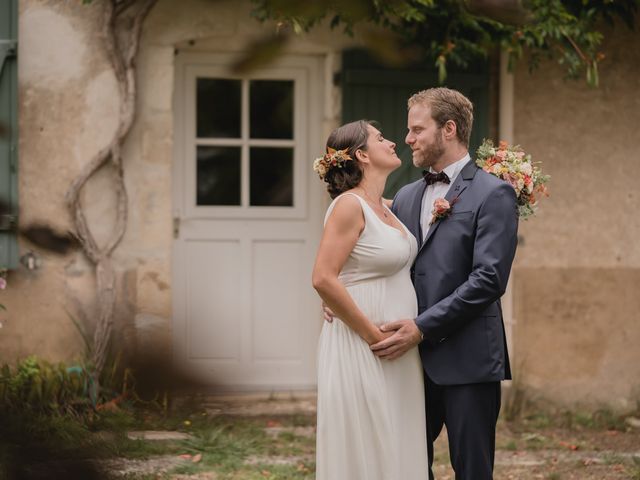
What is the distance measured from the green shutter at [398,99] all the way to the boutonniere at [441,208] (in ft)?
9.26

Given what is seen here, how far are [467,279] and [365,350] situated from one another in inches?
16.5

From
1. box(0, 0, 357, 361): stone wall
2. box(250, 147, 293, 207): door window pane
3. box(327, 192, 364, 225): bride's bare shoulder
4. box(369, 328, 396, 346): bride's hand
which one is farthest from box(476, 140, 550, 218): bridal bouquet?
box(250, 147, 293, 207): door window pane

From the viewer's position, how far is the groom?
2844 millimetres

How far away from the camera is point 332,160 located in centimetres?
301

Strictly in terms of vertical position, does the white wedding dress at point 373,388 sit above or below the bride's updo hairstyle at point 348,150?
below

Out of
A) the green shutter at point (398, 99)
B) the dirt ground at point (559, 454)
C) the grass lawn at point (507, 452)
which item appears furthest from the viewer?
the green shutter at point (398, 99)

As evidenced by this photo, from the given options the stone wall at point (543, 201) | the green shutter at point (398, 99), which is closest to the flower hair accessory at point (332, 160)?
the stone wall at point (543, 201)

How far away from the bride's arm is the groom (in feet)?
0.30

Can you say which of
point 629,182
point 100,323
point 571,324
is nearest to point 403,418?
point 100,323

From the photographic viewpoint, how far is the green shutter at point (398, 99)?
5746 mm

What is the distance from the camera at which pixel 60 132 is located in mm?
5500

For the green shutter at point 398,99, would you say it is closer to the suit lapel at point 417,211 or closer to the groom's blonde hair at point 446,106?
the suit lapel at point 417,211

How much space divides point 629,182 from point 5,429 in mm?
5869

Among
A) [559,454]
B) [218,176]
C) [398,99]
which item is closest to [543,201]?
[398,99]
